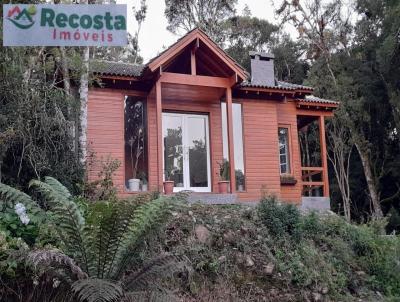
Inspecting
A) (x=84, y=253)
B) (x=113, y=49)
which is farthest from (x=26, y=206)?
(x=113, y=49)

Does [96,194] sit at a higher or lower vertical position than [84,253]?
higher

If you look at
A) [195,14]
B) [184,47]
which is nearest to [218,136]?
[184,47]

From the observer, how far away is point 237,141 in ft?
42.1

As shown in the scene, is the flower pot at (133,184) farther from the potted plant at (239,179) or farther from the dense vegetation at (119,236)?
the potted plant at (239,179)

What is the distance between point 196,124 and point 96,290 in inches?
316

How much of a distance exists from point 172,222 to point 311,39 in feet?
61.7

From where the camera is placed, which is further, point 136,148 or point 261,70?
point 261,70

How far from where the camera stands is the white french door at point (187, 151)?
12.1 meters

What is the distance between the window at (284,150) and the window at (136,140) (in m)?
4.11

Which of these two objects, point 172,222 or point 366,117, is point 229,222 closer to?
point 172,222

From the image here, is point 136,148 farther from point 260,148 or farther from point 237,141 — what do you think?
point 260,148

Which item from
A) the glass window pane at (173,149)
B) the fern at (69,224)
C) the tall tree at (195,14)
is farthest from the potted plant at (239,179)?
the tall tree at (195,14)

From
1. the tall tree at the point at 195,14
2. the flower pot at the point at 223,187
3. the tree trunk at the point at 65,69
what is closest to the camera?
the tree trunk at the point at 65,69

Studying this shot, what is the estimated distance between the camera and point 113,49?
1017 inches
